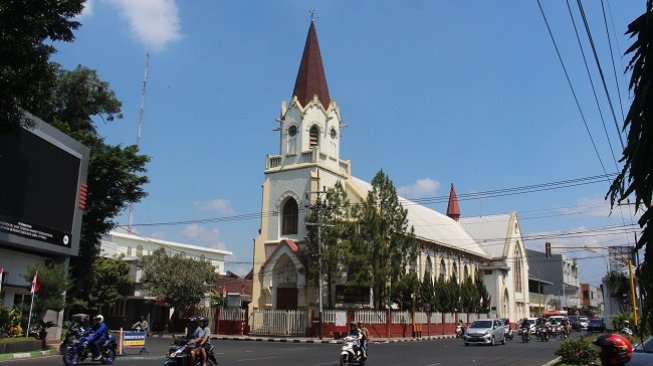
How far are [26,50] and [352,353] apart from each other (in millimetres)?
12122

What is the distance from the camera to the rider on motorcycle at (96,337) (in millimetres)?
17031

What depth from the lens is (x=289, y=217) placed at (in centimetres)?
4425

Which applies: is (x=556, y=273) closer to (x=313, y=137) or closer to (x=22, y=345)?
(x=313, y=137)

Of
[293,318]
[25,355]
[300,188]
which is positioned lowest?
[25,355]

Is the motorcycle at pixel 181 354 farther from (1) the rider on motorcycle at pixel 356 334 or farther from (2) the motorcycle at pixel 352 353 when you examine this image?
(1) the rider on motorcycle at pixel 356 334

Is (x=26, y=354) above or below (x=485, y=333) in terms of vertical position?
below

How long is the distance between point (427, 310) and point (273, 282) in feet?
39.2

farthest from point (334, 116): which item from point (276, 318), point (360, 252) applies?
point (276, 318)

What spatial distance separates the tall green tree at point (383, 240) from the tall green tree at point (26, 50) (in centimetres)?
2541

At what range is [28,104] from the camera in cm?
1546

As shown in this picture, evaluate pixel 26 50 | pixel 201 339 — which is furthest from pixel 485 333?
pixel 26 50

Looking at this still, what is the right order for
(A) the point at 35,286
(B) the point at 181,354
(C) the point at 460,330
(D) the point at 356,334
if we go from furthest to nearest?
(C) the point at 460,330 → (A) the point at 35,286 → (D) the point at 356,334 → (B) the point at 181,354

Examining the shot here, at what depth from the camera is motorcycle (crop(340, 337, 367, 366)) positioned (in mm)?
17938

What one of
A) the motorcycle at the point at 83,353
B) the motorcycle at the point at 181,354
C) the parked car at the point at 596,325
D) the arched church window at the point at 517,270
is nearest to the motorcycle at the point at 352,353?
the motorcycle at the point at 181,354
